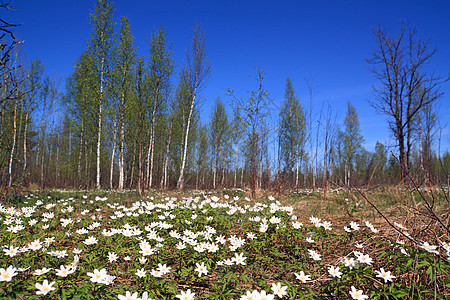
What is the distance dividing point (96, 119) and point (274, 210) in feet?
50.5

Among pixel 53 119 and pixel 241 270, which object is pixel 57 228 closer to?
pixel 241 270

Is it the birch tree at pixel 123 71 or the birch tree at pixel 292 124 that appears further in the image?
the birch tree at pixel 292 124

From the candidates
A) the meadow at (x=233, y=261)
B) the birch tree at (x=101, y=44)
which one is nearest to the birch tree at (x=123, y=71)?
the birch tree at (x=101, y=44)

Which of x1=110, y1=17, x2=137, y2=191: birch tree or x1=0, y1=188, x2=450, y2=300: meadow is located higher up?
x1=110, y1=17, x2=137, y2=191: birch tree

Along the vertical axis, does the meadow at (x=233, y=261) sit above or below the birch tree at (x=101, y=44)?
below

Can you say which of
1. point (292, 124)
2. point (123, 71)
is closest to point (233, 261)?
point (123, 71)

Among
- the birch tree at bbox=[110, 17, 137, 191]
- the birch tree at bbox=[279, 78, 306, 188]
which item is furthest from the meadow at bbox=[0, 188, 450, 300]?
the birch tree at bbox=[279, 78, 306, 188]

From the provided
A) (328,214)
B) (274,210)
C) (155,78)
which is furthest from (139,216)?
(155,78)

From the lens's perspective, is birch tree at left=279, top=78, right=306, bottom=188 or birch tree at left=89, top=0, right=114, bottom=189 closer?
birch tree at left=89, top=0, right=114, bottom=189

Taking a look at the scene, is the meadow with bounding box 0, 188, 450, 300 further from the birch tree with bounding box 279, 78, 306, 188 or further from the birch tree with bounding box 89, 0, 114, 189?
the birch tree with bounding box 279, 78, 306, 188

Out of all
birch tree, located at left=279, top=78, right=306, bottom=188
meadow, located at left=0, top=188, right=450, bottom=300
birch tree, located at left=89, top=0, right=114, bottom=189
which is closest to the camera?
meadow, located at left=0, top=188, right=450, bottom=300

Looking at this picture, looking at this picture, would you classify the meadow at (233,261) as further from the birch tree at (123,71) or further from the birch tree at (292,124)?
the birch tree at (292,124)

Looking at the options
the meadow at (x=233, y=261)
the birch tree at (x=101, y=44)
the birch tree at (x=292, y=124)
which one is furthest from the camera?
the birch tree at (x=292, y=124)

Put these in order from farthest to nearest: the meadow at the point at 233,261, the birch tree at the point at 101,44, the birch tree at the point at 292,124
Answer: the birch tree at the point at 292,124
the birch tree at the point at 101,44
the meadow at the point at 233,261
